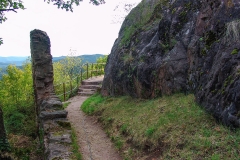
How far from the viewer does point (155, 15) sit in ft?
35.5

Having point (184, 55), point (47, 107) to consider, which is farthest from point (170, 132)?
point (47, 107)

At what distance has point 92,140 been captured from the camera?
775 cm

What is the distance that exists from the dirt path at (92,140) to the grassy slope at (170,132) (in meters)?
0.25

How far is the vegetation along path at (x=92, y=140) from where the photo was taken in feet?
21.3

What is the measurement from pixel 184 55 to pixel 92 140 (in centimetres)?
A: 396

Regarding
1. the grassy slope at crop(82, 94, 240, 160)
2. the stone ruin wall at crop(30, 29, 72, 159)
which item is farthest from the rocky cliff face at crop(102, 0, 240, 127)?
the stone ruin wall at crop(30, 29, 72, 159)

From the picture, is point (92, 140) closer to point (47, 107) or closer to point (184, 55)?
point (47, 107)

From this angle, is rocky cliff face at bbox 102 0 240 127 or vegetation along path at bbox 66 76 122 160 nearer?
rocky cliff face at bbox 102 0 240 127

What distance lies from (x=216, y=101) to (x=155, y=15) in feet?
22.6

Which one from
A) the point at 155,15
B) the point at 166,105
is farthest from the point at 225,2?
the point at 155,15

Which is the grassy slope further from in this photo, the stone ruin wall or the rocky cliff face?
the stone ruin wall

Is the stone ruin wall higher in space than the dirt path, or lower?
higher

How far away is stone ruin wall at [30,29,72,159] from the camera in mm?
6043

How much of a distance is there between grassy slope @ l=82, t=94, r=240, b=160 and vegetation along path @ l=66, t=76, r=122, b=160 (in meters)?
0.25
